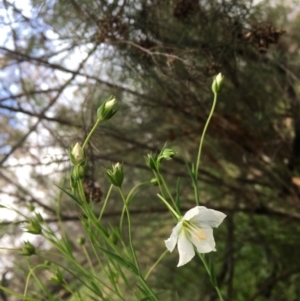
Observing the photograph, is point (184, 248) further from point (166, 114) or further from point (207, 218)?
point (166, 114)

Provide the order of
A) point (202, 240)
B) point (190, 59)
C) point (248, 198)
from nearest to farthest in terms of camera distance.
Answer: point (202, 240) → point (190, 59) → point (248, 198)

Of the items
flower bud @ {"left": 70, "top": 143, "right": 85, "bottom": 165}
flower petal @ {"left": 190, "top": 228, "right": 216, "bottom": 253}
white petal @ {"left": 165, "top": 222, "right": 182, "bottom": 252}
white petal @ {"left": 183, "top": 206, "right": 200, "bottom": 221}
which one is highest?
flower bud @ {"left": 70, "top": 143, "right": 85, "bottom": 165}

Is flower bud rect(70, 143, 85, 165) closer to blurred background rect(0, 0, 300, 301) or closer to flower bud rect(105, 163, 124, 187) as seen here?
flower bud rect(105, 163, 124, 187)

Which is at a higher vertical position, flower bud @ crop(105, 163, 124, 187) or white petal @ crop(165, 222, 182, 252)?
flower bud @ crop(105, 163, 124, 187)

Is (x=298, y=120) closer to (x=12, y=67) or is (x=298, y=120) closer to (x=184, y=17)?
(x=184, y=17)

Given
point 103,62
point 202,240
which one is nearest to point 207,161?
point 103,62

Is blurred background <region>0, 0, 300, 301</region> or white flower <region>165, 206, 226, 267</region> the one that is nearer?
white flower <region>165, 206, 226, 267</region>

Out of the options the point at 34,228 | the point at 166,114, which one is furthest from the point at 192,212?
the point at 166,114

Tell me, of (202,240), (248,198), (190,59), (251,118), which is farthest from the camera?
(248,198)

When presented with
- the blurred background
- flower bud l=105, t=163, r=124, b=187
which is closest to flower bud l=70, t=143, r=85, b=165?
flower bud l=105, t=163, r=124, b=187
